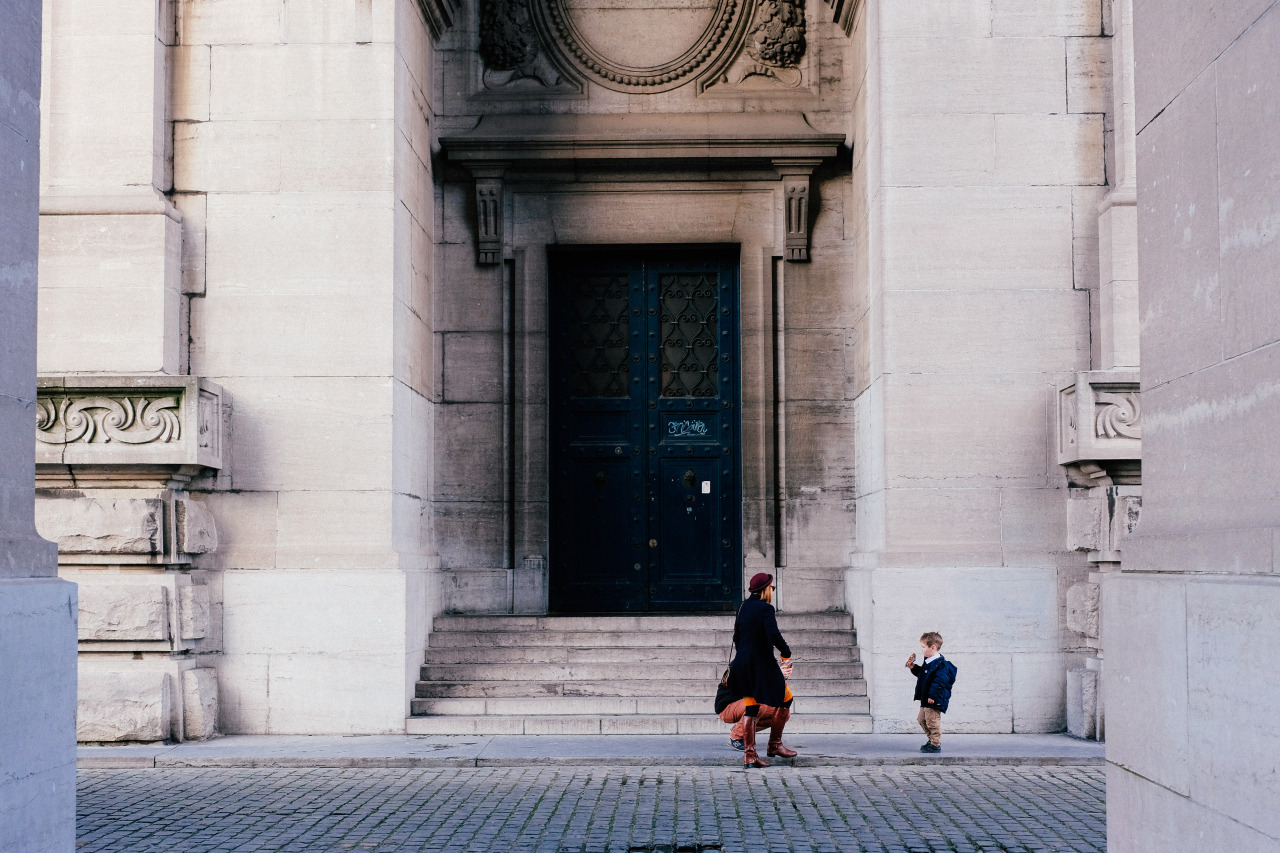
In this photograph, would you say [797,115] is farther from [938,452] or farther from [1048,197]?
[938,452]

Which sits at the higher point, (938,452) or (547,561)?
(938,452)

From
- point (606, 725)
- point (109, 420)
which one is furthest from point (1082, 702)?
point (109, 420)

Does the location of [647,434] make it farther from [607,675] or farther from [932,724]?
[932,724]

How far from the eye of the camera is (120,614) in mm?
11211

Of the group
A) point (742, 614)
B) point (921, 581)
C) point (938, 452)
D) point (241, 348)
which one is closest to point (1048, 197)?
point (938, 452)

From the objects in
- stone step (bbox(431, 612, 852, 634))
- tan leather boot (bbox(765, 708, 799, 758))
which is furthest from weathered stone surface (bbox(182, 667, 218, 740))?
tan leather boot (bbox(765, 708, 799, 758))

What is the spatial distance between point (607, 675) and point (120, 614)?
433 centimetres

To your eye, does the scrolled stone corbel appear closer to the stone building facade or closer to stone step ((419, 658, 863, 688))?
the stone building facade

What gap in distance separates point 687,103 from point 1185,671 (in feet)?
35.7

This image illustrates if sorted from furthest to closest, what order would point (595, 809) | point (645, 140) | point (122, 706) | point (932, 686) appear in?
point (645, 140)
point (122, 706)
point (932, 686)
point (595, 809)

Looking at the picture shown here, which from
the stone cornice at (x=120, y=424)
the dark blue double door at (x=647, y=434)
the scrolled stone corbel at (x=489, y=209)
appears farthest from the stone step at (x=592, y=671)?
the scrolled stone corbel at (x=489, y=209)

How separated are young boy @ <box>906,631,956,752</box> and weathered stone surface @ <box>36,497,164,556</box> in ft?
20.9

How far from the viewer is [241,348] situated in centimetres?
1234

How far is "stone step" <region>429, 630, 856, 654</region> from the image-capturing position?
A: 42.7ft
